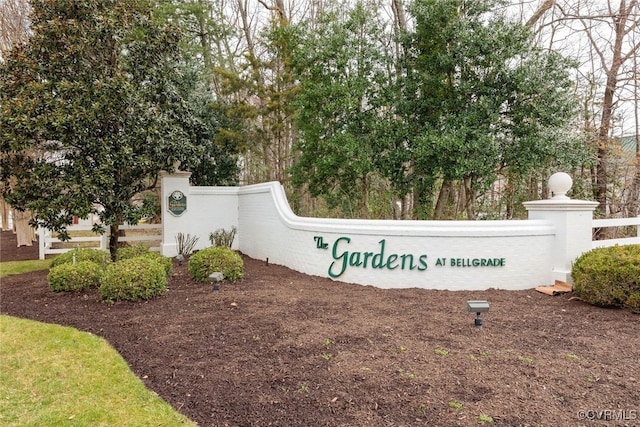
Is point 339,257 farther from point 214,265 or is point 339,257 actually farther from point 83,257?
point 83,257

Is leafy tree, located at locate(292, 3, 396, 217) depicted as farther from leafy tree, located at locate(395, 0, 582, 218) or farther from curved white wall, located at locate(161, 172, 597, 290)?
curved white wall, located at locate(161, 172, 597, 290)

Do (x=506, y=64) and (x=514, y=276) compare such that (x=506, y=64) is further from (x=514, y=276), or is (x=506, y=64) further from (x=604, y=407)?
(x=604, y=407)

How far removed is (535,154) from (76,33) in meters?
9.89

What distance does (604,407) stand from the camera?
2.99 m

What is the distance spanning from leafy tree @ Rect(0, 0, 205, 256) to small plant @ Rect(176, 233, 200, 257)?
2.21 m

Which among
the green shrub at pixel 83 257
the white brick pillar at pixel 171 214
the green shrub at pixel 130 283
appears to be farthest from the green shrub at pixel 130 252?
the white brick pillar at pixel 171 214

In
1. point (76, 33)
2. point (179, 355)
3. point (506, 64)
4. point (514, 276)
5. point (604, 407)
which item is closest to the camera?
point (604, 407)

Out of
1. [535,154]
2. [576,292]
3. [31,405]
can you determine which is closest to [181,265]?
[31,405]

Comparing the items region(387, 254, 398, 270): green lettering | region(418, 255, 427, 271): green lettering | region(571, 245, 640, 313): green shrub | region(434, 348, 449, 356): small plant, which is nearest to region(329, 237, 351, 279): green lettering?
region(387, 254, 398, 270): green lettering

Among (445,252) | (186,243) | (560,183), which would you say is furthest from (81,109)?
(560,183)

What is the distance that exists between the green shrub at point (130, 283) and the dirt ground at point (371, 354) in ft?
0.60

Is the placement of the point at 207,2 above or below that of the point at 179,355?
above

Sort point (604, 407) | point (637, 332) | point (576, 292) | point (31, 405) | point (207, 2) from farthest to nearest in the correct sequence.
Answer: point (207, 2) < point (576, 292) < point (637, 332) < point (31, 405) < point (604, 407)

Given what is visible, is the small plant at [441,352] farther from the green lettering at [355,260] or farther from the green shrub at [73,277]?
the green shrub at [73,277]
